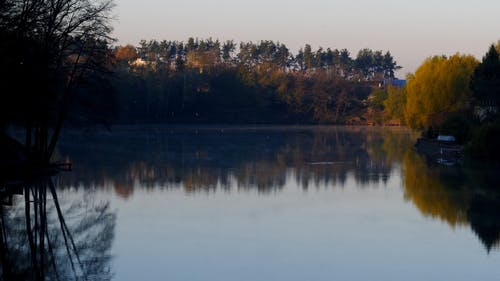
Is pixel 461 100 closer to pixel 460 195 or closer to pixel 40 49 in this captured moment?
pixel 460 195

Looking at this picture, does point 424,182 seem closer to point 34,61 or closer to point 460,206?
point 460,206

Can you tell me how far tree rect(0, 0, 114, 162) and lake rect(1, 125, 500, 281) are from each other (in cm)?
233

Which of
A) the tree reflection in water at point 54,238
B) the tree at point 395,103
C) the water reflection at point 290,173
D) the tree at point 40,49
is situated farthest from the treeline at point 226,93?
the tree reflection in water at point 54,238

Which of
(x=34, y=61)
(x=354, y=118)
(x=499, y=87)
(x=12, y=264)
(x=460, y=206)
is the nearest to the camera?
(x=12, y=264)

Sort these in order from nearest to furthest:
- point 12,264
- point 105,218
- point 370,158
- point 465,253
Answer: point 12,264, point 465,253, point 105,218, point 370,158

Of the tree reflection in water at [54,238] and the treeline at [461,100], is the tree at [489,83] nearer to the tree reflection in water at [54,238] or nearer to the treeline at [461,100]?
the treeline at [461,100]

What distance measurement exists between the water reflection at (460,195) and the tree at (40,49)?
9.73 m

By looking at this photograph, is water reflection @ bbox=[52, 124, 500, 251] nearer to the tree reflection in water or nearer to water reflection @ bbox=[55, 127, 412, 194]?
Result: water reflection @ bbox=[55, 127, 412, 194]

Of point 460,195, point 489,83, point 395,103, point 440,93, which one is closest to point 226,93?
point 395,103

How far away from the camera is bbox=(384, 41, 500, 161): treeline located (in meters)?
37.5

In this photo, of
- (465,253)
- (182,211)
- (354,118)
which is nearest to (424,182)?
(182,211)

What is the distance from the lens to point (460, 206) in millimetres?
20312

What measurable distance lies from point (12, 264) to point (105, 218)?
5.48m

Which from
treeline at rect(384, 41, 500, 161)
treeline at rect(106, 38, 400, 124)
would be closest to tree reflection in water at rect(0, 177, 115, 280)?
treeline at rect(384, 41, 500, 161)
